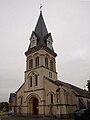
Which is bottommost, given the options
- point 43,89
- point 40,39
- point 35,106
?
point 35,106

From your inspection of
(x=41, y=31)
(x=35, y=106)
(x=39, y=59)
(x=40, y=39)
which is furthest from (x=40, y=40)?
(x=35, y=106)

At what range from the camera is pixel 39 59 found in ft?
105

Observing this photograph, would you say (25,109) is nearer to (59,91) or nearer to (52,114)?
(52,114)

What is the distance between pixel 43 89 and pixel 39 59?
6176mm

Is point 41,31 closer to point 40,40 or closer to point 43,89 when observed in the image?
point 40,40

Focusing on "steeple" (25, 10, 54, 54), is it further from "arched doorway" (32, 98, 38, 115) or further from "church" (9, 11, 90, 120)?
"arched doorway" (32, 98, 38, 115)

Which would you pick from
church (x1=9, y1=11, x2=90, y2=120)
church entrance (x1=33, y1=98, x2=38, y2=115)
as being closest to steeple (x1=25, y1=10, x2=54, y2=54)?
church (x1=9, y1=11, x2=90, y2=120)

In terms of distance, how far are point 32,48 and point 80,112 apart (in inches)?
663

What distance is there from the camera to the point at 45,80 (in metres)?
30.1

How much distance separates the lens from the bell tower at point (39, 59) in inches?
1226

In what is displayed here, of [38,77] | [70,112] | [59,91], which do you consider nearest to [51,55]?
[38,77]

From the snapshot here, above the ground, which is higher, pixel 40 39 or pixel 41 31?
pixel 41 31

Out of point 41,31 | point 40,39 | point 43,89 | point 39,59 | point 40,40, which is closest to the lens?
point 43,89

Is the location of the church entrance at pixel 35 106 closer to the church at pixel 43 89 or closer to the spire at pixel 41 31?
the church at pixel 43 89
